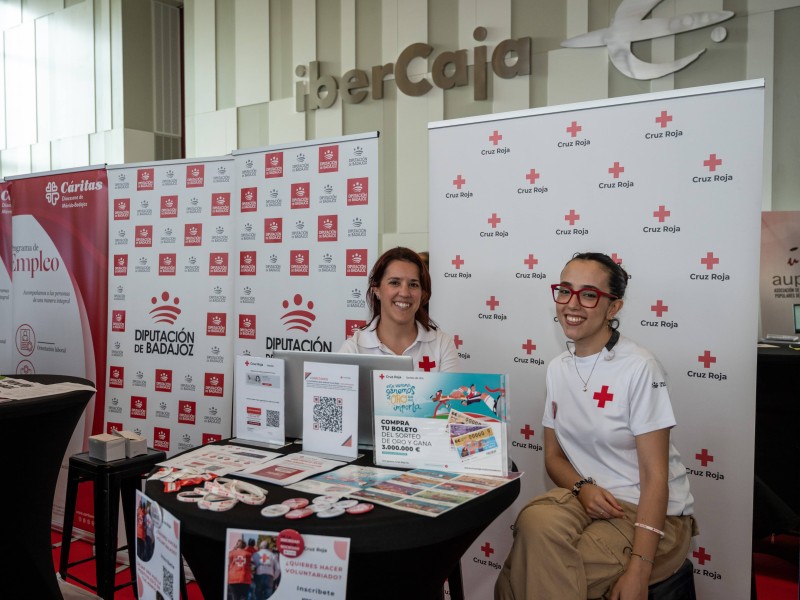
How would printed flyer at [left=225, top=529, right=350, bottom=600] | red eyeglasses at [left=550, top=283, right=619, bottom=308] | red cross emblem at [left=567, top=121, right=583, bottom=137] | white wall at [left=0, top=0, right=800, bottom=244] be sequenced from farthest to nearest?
white wall at [left=0, top=0, right=800, bottom=244], red cross emblem at [left=567, top=121, right=583, bottom=137], red eyeglasses at [left=550, top=283, right=619, bottom=308], printed flyer at [left=225, top=529, right=350, bottom=600]

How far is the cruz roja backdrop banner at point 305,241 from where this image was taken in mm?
3104

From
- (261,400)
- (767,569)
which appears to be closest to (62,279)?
(261,400)

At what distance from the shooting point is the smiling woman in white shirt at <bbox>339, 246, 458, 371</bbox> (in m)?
2.65

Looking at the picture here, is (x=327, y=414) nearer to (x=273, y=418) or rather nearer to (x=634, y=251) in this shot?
(x=273, y=418)

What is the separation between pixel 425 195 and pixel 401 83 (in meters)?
0.86

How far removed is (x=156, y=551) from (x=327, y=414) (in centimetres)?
61

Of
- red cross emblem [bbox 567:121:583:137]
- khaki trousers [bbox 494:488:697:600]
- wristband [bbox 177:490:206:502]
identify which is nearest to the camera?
wristband [bbox 177:490:206:502]

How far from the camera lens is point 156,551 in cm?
145

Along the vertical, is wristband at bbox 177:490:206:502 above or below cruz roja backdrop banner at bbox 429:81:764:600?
below

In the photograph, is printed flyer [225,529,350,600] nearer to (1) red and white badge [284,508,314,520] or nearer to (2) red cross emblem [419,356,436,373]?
(1) red and white badge [284,508,314,520]

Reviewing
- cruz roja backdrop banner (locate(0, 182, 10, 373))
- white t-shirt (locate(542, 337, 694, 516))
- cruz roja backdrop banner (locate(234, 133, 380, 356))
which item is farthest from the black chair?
cruz roja backdrop banner (locate(0, 182, 10, 373))

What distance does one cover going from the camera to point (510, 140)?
2.74 metres

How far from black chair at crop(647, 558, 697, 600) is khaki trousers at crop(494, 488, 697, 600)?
0.05 ft

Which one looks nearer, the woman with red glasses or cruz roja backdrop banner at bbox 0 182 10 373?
the woman with red glasses
